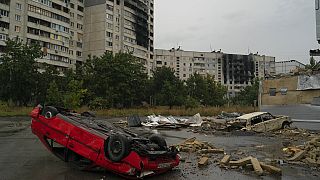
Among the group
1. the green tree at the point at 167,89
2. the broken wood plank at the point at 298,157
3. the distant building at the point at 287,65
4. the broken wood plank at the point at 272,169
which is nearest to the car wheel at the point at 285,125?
the broken wood plank at the point at 298,157

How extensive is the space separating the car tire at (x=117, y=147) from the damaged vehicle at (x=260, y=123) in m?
15.3

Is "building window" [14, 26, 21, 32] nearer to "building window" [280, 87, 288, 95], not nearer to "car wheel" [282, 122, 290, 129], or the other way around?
"building window" [280, 87, 288, 95]

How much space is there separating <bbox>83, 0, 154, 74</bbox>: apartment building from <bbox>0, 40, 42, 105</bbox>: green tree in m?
23.0

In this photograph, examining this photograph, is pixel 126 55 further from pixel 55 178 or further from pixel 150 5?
pixel 55 178

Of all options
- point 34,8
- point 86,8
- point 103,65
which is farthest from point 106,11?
point 103,65

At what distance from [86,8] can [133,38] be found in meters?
14.2

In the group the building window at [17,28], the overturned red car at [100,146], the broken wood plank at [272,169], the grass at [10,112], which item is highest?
the building window at [17,28]

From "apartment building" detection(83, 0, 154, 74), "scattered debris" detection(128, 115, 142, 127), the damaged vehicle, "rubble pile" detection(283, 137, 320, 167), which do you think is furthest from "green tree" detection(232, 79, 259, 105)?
"rubble pile" detection(283, 137, 320, 167)

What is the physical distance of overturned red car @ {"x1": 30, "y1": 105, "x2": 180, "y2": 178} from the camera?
277 inches

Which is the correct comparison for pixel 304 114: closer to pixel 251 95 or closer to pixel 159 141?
pixel 159 141

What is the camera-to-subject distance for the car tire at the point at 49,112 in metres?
8.55

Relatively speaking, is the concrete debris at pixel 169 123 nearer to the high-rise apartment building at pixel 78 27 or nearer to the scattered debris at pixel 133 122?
the scattered debris at pixel 133 122

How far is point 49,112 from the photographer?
8.64 metres

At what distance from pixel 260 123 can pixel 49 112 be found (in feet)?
52.6
